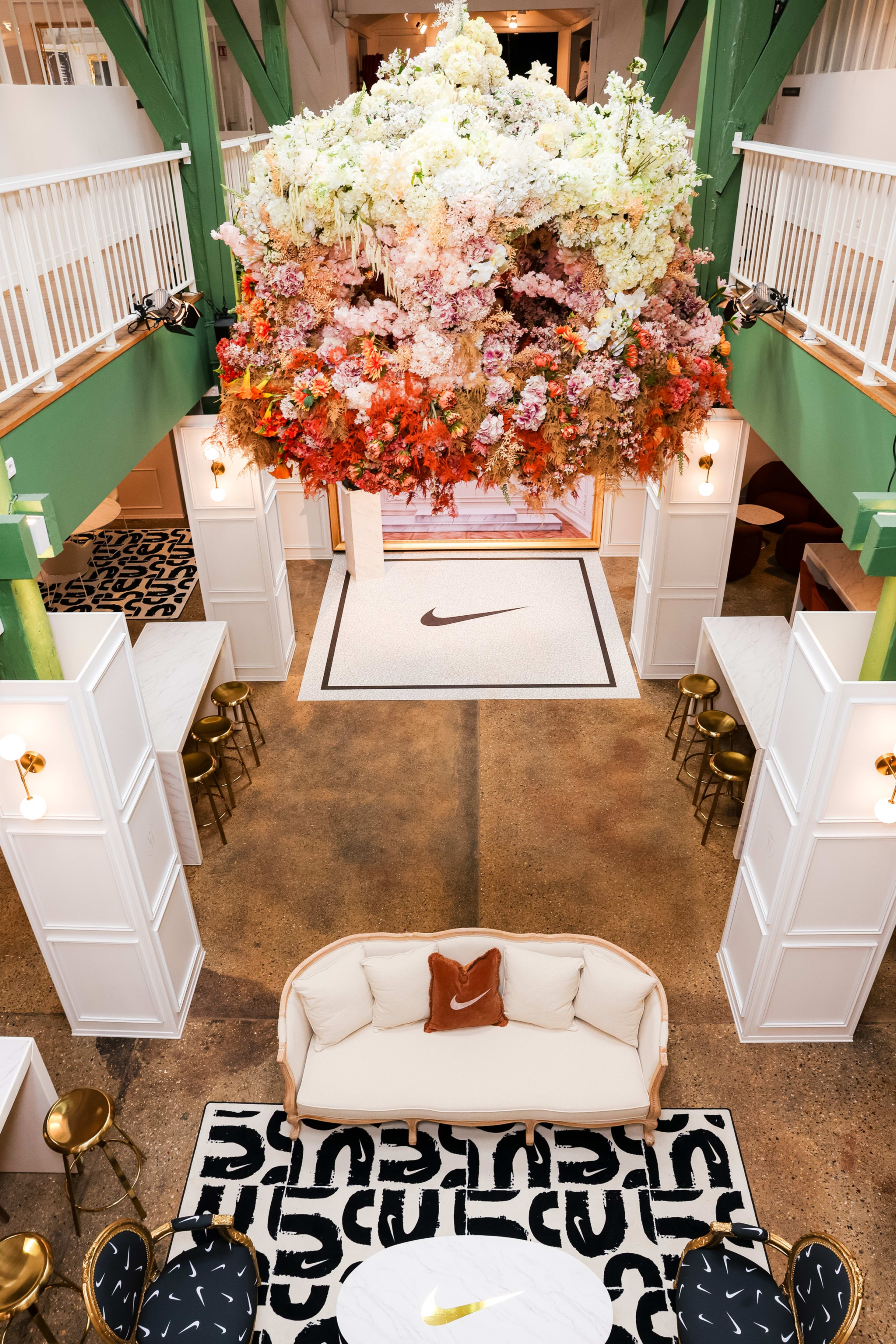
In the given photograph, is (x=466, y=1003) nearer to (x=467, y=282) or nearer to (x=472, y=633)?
(x=467, y=282)

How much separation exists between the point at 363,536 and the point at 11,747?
6.46 metres

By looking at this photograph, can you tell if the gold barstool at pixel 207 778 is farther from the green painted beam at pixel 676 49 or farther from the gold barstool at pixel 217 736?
the green painted beam at pixel 676 49

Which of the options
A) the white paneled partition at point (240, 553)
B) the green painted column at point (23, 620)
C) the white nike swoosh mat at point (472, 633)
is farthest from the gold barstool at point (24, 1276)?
the white paneled partition at point (240, 553)

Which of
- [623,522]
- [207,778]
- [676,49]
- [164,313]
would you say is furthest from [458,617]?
[676,49]

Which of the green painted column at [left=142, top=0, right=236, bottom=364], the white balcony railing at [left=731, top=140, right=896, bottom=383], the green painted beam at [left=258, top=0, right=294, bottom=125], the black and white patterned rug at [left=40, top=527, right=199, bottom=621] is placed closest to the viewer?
the white balcony railing at [left=731, top=140, right=896, bottom=383]

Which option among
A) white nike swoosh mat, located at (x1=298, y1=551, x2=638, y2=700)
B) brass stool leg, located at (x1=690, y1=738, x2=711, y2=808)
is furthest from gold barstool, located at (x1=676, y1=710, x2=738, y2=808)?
white nike swoosh mat, located at (x1=298, y1=551, x2=638, y2=700)

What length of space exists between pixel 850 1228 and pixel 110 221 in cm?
675

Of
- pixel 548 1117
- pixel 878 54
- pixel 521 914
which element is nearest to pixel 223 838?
pixel 521 914

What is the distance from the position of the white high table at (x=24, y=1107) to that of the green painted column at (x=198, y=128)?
15.9ft

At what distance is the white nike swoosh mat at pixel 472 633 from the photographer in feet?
28.2

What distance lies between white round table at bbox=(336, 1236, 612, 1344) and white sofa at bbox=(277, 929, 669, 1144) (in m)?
0.70

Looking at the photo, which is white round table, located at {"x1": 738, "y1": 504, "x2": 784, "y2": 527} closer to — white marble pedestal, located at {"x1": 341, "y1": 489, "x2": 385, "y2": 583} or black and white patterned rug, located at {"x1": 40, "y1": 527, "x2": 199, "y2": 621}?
white marble pedestal, located at {"x1": 341, "y1": 489, "x2": 385, "y2": 583}

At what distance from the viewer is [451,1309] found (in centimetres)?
383

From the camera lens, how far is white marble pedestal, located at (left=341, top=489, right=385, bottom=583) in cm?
1009
